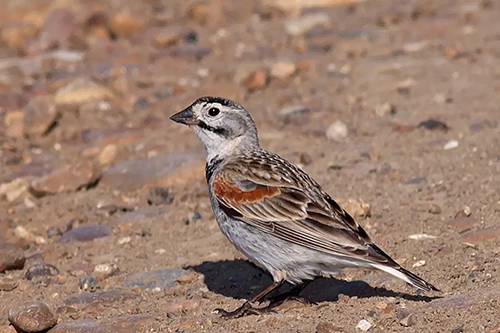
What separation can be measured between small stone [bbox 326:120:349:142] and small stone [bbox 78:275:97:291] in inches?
155

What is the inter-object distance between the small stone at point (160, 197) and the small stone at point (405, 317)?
12.3 feet

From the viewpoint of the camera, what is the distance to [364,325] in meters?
6.09

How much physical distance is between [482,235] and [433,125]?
3227 millimetres

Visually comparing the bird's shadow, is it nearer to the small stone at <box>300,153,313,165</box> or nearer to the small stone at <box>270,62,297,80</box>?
the small stone at <box>300,153,313,165</box>

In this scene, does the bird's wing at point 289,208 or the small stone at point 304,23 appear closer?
the bird's wing at point 289,208

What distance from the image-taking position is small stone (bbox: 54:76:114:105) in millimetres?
12664

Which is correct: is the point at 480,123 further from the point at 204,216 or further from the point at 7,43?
the point at 7,43

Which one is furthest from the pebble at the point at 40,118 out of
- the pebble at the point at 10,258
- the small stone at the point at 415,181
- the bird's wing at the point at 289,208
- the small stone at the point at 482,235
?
the small stone at the point at 482,235

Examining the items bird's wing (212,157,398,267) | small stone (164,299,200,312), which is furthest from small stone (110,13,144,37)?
small stone (164,299,200,312)

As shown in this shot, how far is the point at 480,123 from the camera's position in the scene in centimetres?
1035

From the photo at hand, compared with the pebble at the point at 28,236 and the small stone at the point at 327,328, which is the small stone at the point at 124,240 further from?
the small stone at the point at 327,328

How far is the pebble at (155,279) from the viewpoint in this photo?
756 cm

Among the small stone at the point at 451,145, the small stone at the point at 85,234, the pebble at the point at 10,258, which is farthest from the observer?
the small stone at the point at 451,145

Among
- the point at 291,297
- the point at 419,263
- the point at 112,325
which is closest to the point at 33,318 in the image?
the point at 112,325
